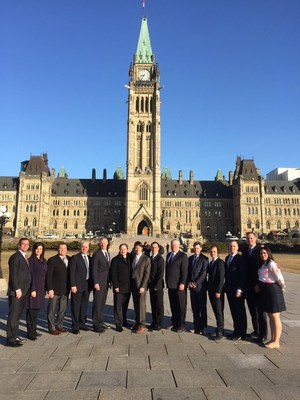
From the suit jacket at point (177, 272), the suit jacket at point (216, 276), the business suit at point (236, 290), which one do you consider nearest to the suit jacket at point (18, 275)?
the suit jacket at point (177, 272)

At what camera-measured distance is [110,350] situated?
24.2 ft

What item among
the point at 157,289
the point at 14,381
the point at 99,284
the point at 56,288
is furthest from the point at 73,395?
the point at 157,289

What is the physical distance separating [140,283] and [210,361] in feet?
10.1

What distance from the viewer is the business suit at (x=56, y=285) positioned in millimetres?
8797

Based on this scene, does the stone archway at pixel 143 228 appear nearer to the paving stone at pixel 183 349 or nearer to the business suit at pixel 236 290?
the business suit at pixel 236 290

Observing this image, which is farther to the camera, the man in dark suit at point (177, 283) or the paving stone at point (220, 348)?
the man in dark suit at point (177, 283)

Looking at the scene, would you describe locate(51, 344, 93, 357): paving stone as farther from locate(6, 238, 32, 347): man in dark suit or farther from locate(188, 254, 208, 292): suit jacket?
locate(188, 254, 208, 292): suit jacket

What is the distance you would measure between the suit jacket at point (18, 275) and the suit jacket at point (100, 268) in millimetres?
1742

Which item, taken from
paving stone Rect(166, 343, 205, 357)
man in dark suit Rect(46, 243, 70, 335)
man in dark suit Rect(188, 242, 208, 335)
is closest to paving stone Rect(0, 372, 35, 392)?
man in dark suit Rect(46, 243, 70, 335)

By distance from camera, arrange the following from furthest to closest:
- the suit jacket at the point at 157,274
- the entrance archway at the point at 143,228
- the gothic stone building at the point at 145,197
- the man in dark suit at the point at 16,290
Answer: the gothic stone building at the point at 145,197, the entrance archway at the point at 143,228, the suit jacket at the point at 157,274, the man in dark suit at the point at 16,290

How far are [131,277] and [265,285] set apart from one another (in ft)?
11.7

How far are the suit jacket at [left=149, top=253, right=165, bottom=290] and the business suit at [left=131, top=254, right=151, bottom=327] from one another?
0.83 feet

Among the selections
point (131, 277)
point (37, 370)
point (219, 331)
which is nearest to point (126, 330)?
point (131, 277)

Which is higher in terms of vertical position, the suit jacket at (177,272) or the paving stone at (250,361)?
the suit jacket at (177,272)
